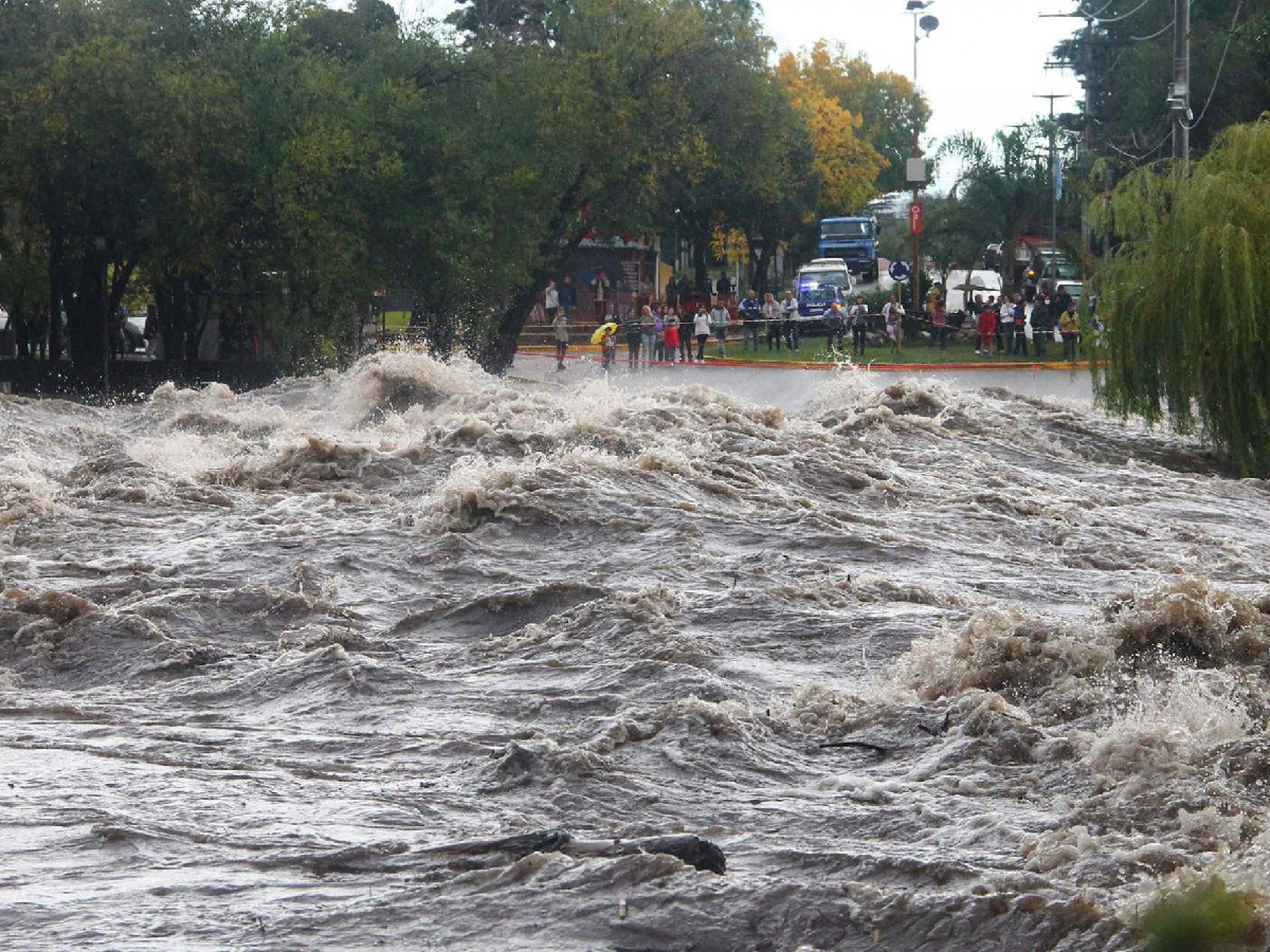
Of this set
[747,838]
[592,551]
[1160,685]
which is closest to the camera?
[747,838]

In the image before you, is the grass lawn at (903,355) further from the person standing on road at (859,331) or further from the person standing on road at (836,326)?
the person standing on road at (836,326)

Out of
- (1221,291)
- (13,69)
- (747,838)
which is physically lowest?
(747,838)

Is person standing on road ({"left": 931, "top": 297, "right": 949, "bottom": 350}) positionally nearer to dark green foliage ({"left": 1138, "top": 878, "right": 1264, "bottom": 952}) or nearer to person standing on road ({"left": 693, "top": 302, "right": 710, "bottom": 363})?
person standing on road ({"left": 693, "top": 302, "right": 710, "bottom": 363})

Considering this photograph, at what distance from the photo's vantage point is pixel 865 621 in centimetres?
1151

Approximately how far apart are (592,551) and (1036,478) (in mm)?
7321

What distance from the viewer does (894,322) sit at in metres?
45.3

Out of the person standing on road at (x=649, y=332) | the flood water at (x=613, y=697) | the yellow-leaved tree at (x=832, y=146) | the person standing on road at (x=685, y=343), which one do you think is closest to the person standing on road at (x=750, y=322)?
the person standing on road at (x=685, y=343)

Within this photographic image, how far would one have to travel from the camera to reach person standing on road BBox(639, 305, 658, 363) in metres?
44.5

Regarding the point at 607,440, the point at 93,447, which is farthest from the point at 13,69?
the point at 607,440

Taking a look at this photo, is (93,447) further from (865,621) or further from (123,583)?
(865,621)

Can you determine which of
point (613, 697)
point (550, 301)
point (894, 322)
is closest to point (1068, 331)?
point (894, 322)

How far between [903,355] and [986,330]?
209 cm

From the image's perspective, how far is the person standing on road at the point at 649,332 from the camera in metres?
44.5

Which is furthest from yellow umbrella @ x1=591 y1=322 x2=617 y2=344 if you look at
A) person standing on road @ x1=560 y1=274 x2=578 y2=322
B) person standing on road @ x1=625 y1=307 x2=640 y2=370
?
person standing on road @ x1=560 y1=274 x2=578 y2=322
